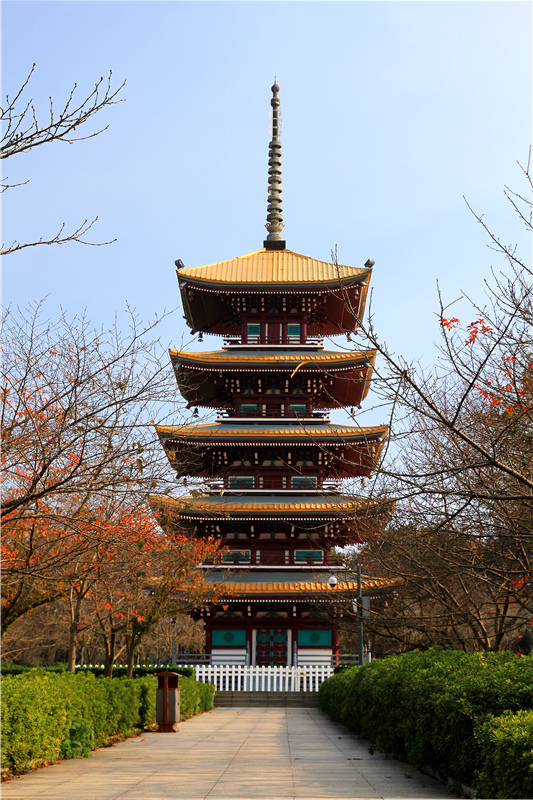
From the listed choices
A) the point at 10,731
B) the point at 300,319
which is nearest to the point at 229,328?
the point at 300,319

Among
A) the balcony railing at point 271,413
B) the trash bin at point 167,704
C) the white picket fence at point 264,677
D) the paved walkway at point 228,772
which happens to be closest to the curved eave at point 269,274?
the balcony railing at point 271,413

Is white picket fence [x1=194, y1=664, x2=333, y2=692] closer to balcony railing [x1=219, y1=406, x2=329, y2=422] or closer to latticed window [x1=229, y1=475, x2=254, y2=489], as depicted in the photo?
latticed window [x1=229, y1=475, x2=254, y2=489]

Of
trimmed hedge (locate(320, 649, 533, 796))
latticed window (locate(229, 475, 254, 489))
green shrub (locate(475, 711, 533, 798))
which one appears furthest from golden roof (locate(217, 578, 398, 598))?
green shrub (locate(475, 711, 533, 798))

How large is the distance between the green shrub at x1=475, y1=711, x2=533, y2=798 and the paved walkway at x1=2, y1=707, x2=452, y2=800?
1821mm

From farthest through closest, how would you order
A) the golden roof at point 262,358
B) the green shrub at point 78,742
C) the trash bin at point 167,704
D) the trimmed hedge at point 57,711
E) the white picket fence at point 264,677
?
1. the golden roof at point 262,358
2. the white picket fence at point 264,677
3. the trash bin at point 167,704
4. the green shrub at point 78,742
5. the trimmed hedge at point 57,711

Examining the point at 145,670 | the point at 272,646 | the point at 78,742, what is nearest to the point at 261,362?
the point at 272,646

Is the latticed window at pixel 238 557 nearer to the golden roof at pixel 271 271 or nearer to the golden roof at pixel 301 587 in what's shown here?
the golden roof at pixel 301 587

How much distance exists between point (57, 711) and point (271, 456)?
1863 cm

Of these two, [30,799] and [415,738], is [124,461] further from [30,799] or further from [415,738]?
[415,738]

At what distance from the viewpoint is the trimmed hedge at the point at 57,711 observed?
9094 millimetres

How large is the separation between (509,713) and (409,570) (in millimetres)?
14701

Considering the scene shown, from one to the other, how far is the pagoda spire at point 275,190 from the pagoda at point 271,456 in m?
2.90

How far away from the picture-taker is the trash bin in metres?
15.3

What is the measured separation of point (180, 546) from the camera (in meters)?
18.6
